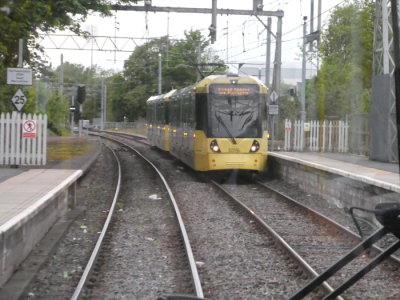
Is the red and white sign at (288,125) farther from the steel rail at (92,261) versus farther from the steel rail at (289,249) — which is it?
the steel rail at (92,261)

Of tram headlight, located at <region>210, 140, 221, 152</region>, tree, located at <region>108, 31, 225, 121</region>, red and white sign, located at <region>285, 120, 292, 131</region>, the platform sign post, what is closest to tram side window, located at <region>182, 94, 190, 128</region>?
tram headlight, located at <region>210, 140, 221, 152</region>

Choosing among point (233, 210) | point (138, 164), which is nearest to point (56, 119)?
point (138, 164)

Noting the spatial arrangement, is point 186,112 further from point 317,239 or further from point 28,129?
point 317,239

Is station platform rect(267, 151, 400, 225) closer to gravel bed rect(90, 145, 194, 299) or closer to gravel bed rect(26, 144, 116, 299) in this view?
gravel bed rect(90, 145, 194, 299)

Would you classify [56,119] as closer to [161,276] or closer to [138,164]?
[138,164]

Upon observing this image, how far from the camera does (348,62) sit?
26672 mm

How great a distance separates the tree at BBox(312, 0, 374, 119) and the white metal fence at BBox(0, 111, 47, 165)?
40.0ft

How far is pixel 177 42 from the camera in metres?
40.3

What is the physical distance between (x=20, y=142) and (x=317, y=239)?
1084cm

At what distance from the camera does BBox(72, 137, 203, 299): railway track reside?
6.69 m

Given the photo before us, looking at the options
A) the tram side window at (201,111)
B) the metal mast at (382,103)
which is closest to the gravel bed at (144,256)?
the tram side window at (201,111)

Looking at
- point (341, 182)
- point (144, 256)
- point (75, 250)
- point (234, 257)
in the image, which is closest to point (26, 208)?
point (75, 250)

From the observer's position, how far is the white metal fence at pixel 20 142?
59.3 ft

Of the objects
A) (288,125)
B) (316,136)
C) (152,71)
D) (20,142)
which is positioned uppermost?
(152,71)
